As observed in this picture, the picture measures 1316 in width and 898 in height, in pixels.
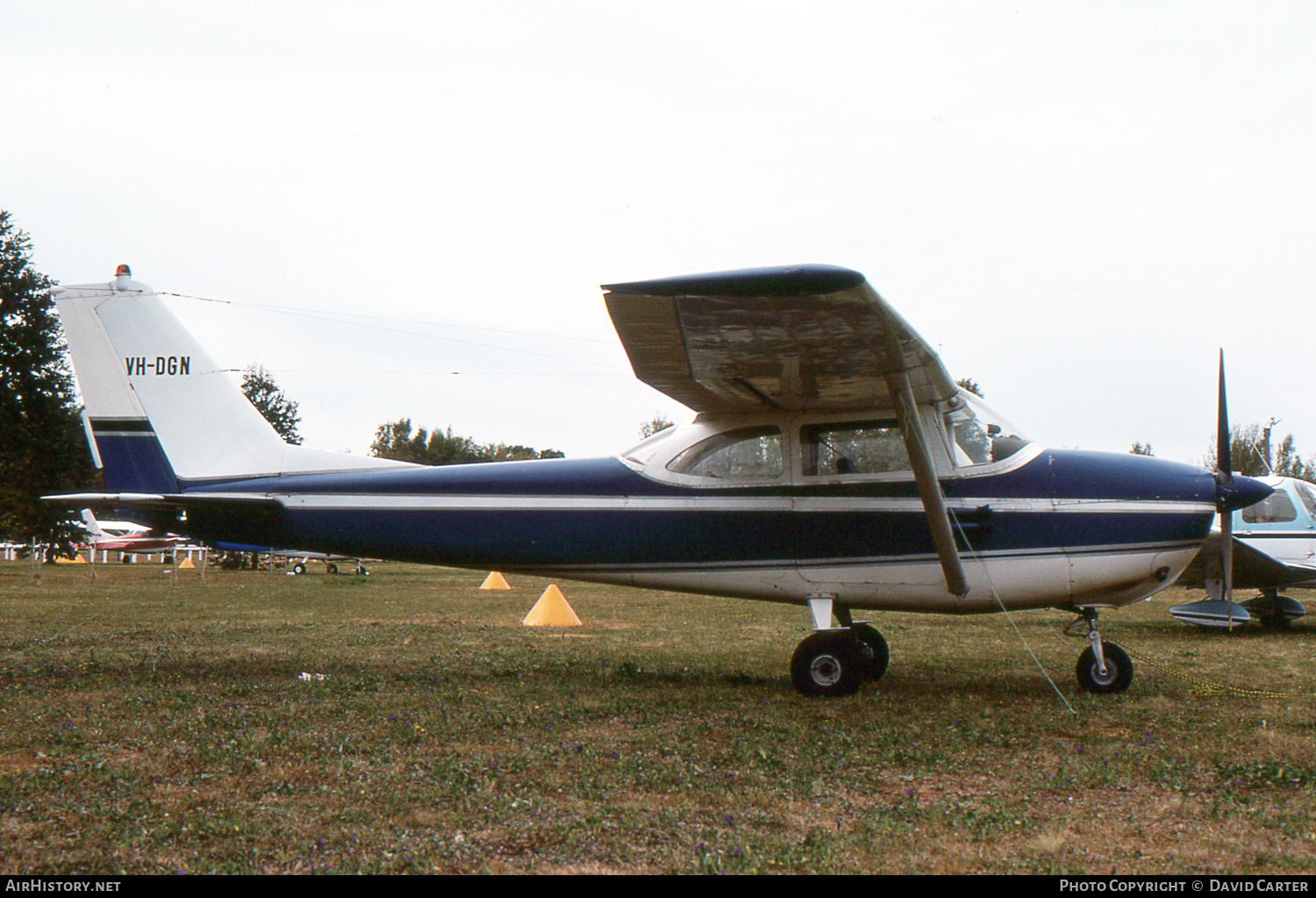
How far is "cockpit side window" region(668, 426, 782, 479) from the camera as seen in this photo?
761cm

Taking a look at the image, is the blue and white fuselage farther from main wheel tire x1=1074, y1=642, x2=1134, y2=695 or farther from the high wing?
the high wing

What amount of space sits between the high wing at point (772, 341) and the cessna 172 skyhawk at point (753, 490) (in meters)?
0.03

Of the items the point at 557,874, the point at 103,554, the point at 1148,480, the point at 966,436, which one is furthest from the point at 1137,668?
the point at 103,554

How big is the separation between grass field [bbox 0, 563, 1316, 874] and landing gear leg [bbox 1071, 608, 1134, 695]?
17 centimetres

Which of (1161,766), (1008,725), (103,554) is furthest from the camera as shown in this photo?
(103,554)

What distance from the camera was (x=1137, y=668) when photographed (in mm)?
8867

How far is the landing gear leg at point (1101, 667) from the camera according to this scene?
7.22 m

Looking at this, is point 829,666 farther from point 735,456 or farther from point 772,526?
point 735,456

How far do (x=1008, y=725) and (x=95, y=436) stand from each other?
768cm

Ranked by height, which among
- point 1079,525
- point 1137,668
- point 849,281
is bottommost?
point 1137,668

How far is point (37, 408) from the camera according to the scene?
31.2 meters

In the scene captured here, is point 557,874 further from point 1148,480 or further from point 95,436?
point 95,436

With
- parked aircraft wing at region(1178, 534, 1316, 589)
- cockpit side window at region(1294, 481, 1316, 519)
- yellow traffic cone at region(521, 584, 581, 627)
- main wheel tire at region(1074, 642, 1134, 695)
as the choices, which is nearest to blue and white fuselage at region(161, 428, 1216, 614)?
main wheel tire at region(1074, 642, 1134, 695)

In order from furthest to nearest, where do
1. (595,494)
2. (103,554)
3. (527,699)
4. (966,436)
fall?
(103,554) < (595,494) < (966,436) < (527,699)
